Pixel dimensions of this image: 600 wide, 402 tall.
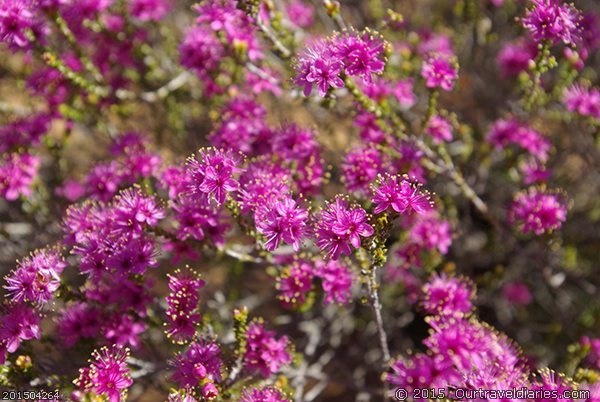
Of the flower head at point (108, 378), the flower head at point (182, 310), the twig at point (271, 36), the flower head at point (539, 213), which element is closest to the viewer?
the flower head at point (108, 378)

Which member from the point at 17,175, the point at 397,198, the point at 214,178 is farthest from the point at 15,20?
the point at 397,198

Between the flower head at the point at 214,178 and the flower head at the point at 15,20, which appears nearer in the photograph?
the flower head at the point at 214,178

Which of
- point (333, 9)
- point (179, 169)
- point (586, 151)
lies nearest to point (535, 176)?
point (586, 151)

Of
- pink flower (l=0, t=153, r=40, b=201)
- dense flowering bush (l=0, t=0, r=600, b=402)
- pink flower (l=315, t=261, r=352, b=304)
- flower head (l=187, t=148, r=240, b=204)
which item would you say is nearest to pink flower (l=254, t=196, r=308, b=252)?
dense flowering bush (l=0, t=0, r=600, b=402)

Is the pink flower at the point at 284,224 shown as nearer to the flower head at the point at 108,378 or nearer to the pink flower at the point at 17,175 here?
the flower head at the point at 108,378

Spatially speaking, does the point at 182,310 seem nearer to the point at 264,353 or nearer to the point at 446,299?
the point at 264,353

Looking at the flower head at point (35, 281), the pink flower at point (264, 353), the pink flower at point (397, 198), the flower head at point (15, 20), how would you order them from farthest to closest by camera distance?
1. the flower head at point (15, 20)
2. the pink flower at point (264, 353)
3. the flower head at point (35, 281)
4. the pink flower at point (397, 198)

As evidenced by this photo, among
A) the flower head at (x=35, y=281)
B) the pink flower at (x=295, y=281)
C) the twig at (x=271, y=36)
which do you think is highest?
the twig at (x=271, y=36)

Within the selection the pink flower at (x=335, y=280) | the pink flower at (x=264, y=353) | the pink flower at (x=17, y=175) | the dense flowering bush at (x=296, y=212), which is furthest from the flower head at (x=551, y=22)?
the pink flower at (x=17, y=175)

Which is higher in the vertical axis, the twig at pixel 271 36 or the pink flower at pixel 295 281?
the twig at pixel 271 36
